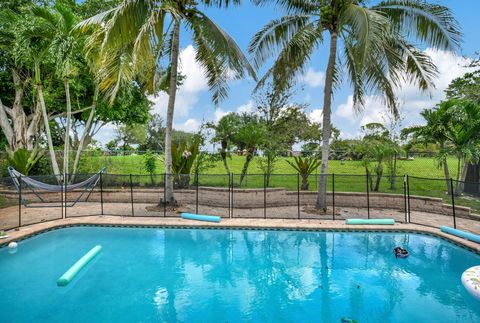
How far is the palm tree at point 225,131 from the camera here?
46.1 ft

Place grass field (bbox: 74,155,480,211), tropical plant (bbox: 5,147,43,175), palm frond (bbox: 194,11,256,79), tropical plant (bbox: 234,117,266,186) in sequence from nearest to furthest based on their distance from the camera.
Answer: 1. palm frond (bbox: 194,11,256,79)
2. grass field (bbox: 74,155,480,211)
3. tropical plant (bbox: 5,147,43,175)
4. tropical plant (bbox: 234,117,266,186)

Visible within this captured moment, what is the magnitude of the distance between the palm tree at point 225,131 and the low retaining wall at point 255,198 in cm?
307

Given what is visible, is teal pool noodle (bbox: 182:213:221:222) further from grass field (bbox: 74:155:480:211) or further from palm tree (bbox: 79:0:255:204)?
grass field (bbox: 74:155:480:211)

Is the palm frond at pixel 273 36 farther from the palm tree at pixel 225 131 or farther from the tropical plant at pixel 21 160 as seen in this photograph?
the tropical plant at pixel 21 160

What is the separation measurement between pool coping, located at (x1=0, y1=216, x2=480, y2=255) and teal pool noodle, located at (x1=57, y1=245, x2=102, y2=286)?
1.85m

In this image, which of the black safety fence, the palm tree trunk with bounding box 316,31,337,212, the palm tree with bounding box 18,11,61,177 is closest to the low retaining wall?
the black safety fence

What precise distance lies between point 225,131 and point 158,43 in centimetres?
617

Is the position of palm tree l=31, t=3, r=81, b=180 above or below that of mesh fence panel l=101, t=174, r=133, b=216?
above

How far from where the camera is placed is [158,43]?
27.6 ft

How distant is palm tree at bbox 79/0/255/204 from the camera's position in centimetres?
744

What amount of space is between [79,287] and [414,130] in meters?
12.6

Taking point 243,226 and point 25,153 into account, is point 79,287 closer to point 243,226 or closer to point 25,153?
point 243,226

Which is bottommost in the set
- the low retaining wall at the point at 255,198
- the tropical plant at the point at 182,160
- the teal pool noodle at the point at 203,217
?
the teal pool noodle at the point at 203,217


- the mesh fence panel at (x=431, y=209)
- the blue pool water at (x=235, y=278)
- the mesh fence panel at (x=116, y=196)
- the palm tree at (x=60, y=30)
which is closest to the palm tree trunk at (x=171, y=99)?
the mesh fence panel at (x=116, y=196)
